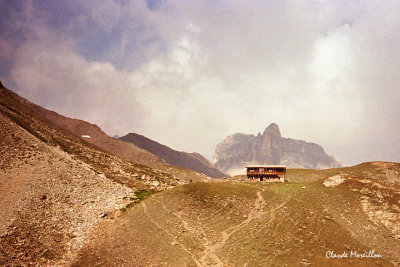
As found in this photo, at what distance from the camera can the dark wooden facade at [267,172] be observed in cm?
8069

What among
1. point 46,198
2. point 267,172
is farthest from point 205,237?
point 267,172

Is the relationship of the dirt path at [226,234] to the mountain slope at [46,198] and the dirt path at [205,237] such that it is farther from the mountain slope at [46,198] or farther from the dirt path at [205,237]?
the mountain slope at [46,198]

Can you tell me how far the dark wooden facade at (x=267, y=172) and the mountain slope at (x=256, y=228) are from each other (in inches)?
1025

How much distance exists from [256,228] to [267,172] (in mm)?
47304

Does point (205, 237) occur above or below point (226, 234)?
below

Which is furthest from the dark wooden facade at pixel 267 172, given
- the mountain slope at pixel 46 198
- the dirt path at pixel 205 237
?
the mountain slope at pixel 46 198

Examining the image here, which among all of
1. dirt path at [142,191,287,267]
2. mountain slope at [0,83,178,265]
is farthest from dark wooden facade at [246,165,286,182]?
mountain slope at [0,83,178,265]

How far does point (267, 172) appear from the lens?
270ft

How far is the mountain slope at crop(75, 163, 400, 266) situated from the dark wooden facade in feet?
85.4

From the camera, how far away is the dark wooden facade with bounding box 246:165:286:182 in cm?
8069

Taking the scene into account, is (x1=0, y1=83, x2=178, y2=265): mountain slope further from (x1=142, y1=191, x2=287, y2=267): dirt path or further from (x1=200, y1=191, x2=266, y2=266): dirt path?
(x1=200, y1=191, x2=266, y2=266): dirt path

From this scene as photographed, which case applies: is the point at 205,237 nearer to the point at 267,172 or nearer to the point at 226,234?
the point at 226,234

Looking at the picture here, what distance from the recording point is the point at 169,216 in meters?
41.2

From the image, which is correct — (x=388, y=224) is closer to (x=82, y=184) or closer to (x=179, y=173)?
(x=82, y=184)
